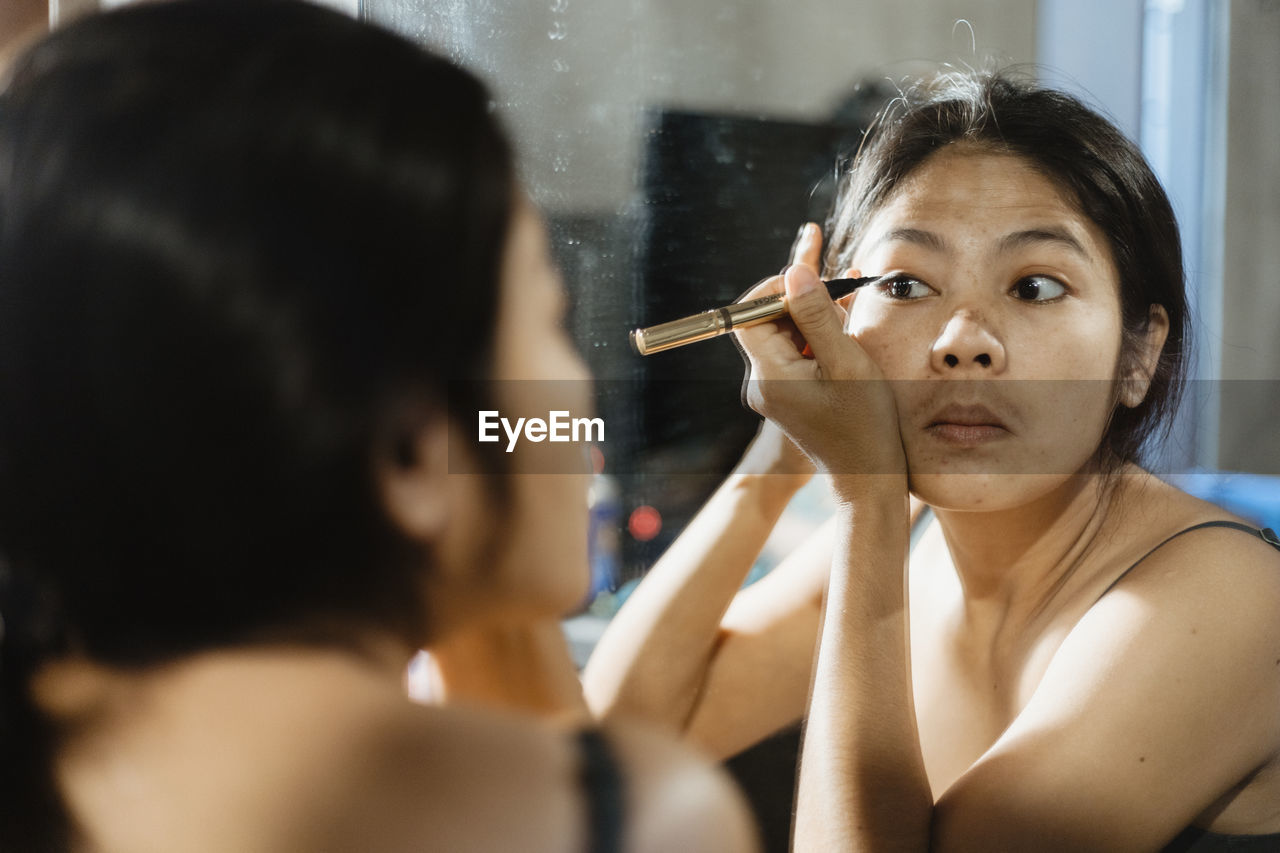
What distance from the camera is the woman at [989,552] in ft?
1.67

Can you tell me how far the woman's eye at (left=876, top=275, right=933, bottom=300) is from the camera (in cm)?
54

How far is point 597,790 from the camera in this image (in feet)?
1.51

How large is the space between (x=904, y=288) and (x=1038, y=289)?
0.24 feet

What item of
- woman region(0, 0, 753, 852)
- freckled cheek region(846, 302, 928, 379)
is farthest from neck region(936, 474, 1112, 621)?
woman region(0, 0, 753, 852)

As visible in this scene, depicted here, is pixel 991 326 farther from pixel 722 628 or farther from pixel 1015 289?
pixel 722 628

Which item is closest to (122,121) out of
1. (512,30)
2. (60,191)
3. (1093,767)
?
(60,191)

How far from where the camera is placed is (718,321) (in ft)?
1.80

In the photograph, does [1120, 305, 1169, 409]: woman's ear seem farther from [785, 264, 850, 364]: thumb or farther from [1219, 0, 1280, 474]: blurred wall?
[785, 264, 850, 364]: thumb

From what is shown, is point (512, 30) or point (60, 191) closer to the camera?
point (60, 191)

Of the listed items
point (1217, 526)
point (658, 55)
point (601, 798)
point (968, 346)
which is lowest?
point (601, 798)

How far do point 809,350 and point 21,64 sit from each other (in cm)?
43

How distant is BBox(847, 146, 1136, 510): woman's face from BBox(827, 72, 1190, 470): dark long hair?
0.01 m

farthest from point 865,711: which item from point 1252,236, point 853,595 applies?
point 1252,236

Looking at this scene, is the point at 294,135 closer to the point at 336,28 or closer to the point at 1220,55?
the point at 336,28
